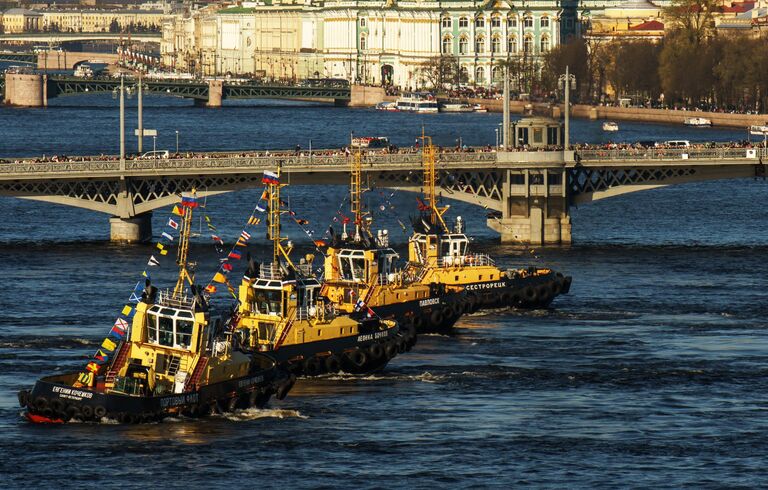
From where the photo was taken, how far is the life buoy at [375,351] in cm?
7206

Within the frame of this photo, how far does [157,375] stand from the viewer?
212 feet

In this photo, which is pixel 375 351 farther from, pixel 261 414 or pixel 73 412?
pixel 73 412

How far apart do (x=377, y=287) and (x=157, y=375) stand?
16.5m

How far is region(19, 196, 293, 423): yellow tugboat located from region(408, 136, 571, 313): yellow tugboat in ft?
68.3

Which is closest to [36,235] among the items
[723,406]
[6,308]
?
[6,308]

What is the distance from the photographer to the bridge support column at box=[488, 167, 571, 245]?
106m

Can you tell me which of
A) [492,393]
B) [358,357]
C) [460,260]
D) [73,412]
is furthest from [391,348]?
[460,260]

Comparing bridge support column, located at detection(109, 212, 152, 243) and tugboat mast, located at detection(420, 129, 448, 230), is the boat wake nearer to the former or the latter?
tugboat mast, located at detection(420, 129, 448, 230)

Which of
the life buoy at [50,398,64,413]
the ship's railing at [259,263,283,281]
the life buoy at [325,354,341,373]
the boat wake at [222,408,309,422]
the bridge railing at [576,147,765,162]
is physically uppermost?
the bridge railing at [576,147,765,162]

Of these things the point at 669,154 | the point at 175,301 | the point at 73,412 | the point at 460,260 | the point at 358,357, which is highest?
the point at 669,154

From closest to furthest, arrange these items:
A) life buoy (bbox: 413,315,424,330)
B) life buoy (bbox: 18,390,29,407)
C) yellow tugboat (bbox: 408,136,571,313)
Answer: life buoy (bbox: 18,390,29,407)
life buoy (bbox: 413,315,424,330)
yellow tugboat (bbox: 408,136,571,313)

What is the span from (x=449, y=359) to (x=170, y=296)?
1083cm

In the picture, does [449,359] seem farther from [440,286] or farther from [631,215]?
[631,215]

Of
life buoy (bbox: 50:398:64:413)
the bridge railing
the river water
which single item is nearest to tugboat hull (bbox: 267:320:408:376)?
the river water
